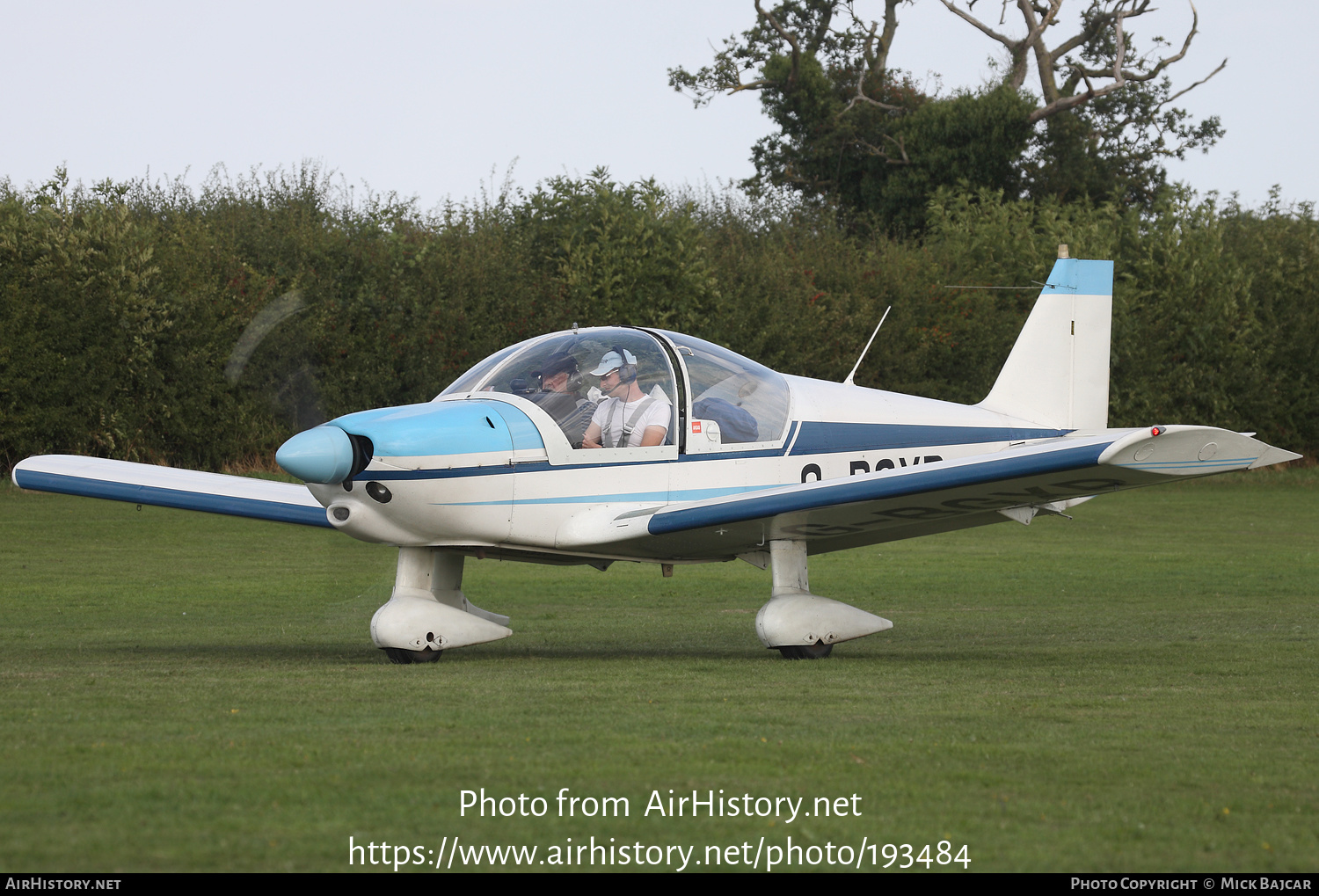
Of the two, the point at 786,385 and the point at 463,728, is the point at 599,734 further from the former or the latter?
the point at 786,385

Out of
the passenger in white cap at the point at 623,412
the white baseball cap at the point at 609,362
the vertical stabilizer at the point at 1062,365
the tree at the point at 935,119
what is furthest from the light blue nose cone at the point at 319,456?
the tree at the point at 935,119

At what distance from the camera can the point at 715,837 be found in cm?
465

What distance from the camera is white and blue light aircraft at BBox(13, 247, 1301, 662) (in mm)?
8844

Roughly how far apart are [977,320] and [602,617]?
26682 millimetres

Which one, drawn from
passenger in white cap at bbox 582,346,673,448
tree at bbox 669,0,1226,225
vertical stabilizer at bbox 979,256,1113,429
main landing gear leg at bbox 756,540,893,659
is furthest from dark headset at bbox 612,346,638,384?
tree at bbox 669,0,1226,225

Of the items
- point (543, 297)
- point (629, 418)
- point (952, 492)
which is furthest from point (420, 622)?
point (543, 297)

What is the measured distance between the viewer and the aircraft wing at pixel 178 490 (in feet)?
35.2

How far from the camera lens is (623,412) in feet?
32.0

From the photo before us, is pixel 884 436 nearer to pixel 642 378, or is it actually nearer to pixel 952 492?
pixel 952 492

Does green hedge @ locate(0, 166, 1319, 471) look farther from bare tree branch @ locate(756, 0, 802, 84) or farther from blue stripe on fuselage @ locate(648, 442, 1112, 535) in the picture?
blue stripe on fuselage @ locate(648, 442, 1112, 535)

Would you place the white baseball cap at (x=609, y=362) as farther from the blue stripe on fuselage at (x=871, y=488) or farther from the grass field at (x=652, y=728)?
the grass field at (x=652, y=728)

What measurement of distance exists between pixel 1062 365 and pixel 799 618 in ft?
12.7

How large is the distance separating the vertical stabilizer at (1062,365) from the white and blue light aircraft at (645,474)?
1039mm

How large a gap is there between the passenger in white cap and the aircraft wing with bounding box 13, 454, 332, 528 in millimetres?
2294
